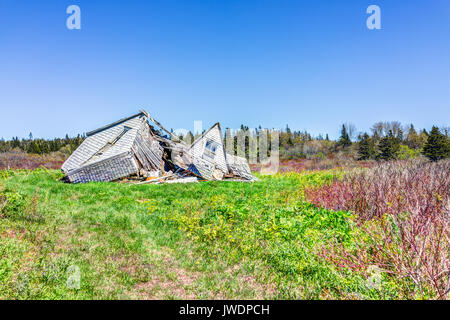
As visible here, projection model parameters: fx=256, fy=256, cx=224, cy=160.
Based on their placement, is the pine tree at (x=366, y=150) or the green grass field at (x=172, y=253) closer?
the green grass field at (x=172, y=253)

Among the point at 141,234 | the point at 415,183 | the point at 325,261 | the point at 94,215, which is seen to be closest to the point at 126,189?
the point at 94,215

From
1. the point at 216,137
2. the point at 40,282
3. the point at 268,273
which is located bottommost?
the point at 268,273

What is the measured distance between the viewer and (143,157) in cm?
1933

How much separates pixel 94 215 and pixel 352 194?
26.6 feet

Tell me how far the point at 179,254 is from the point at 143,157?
15.0m

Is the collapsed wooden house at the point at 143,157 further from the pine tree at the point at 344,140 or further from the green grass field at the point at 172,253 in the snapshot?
the pine tree at the point at 344,140

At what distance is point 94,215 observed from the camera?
7699 millimetres

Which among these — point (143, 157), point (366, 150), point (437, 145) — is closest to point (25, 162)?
point (143, 157)

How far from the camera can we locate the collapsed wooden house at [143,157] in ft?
56.3

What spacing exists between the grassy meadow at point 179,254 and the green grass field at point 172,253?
19 mm

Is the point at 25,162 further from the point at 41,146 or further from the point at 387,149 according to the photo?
the point at 387,149

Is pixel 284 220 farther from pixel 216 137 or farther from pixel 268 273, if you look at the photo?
pixel 216 137

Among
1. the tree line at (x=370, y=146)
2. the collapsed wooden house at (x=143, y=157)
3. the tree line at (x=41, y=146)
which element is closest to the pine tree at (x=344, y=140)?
the tree line at (x=370, y=146)
